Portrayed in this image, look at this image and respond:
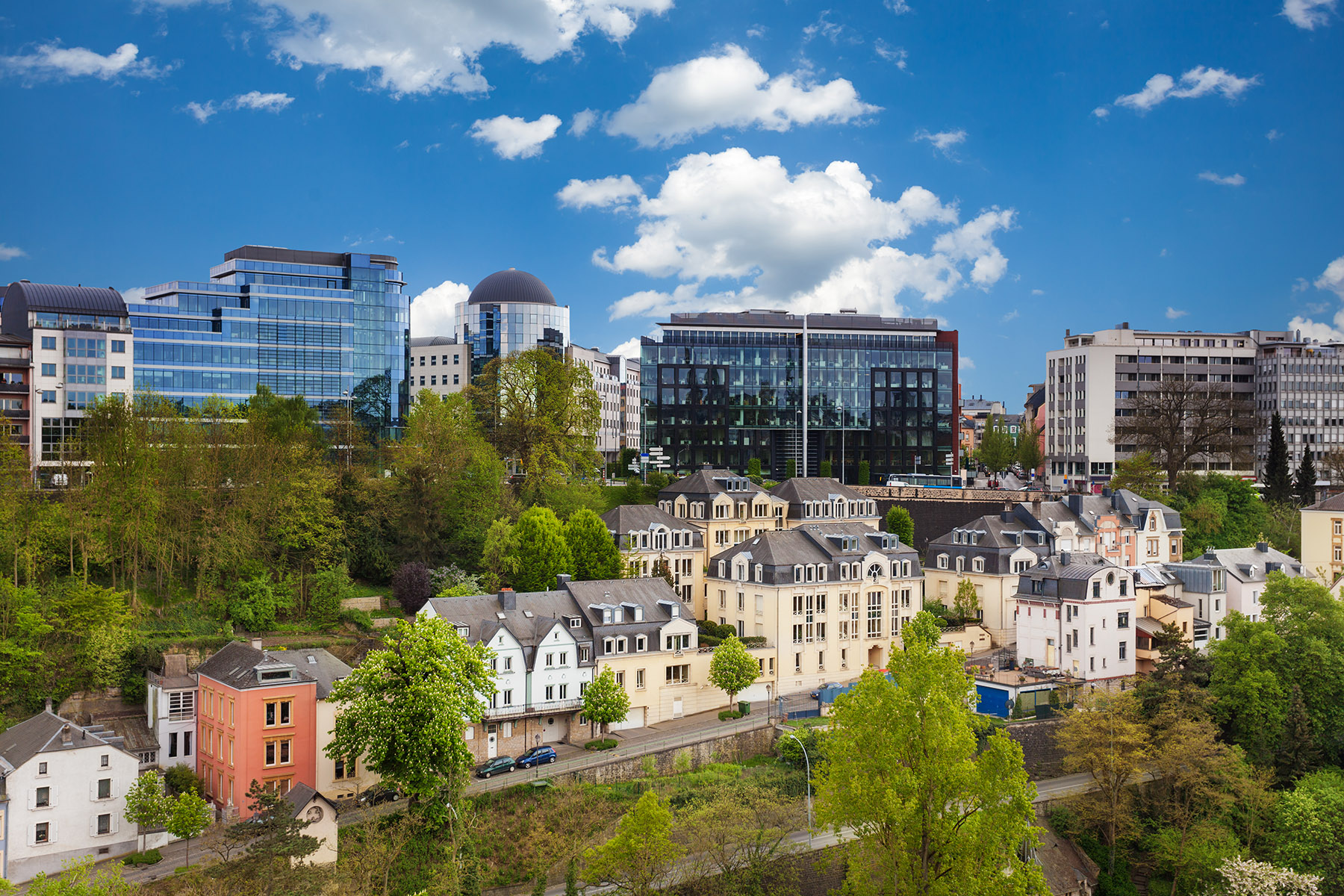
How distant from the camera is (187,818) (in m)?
43.2

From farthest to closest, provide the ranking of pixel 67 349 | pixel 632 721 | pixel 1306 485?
pixel 1306 485 < pixel 67 349 < pixel 632 721

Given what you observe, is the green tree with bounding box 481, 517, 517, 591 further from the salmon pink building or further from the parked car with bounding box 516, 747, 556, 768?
the salmon pink building

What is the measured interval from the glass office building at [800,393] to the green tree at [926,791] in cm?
7924

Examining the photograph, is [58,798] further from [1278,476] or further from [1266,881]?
[1278,476]

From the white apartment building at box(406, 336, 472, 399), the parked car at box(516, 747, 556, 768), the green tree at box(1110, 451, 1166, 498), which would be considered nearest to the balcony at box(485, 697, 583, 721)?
the parked car at box(516, 747, 556, 768)

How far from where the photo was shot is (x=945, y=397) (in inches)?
4769

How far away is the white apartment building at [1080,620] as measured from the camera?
215 feet

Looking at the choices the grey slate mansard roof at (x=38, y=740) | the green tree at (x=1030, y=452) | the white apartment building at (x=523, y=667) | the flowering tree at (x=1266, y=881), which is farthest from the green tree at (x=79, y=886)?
the green tree at (x=1030, y=452)

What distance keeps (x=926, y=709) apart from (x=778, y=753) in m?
21.1

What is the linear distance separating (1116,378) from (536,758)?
102 metres

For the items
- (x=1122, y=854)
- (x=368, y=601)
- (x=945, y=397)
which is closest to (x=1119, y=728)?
(x=1122, y=854)

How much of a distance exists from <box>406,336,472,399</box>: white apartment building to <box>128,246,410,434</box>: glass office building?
1056 inches

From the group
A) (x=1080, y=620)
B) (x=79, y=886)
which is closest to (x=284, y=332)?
(x=79, y=886)

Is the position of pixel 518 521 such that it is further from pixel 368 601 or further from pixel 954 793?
pixel 954 793
